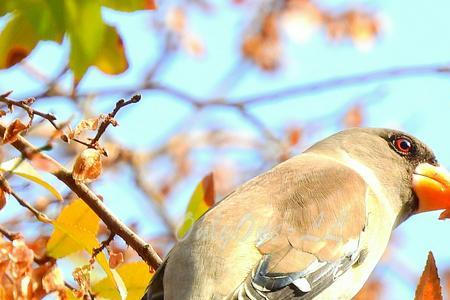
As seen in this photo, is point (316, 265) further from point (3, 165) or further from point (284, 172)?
point (3, 165)

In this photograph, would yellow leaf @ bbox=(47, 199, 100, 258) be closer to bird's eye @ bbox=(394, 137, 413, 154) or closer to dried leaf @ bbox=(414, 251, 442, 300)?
dried leaf @ bbox=(414, 251, 442, 300)

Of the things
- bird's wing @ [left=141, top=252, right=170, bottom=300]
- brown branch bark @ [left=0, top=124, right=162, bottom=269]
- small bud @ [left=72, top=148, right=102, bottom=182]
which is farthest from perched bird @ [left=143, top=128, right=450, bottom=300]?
small bud @ [left=72, top=148, right=102, bottom=182]

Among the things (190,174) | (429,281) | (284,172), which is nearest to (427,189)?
(284,172)

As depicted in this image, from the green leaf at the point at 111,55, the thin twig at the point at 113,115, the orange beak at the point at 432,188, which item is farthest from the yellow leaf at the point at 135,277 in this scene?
the orange beak at the point at 432,188

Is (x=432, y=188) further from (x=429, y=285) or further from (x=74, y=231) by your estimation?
(x=74, y=231)

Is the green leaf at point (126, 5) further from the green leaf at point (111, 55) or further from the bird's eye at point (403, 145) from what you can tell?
the bird's eye at point (403, 145)

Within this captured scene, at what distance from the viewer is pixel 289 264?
114 inches

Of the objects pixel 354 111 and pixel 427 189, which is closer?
pixel 427 189

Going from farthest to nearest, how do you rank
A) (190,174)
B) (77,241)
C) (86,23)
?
1. (190,174)
2. (77,241)
3. (86,23)

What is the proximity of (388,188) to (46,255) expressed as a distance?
1.82 metres

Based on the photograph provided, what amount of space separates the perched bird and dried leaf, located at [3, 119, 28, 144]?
27.7 inches

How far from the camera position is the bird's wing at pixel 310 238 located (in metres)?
2.80

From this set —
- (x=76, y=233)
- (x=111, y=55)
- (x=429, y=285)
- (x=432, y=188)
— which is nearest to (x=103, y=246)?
(x=76, y=233)

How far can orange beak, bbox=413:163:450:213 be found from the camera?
3.87 meters
